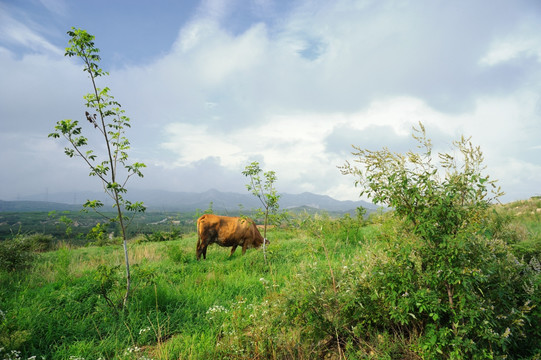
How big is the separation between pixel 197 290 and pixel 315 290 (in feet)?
11.9

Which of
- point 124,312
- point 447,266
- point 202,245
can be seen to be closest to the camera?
point 447,266

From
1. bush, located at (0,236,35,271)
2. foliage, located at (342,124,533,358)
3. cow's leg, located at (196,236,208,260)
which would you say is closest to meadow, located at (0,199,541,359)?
foliage, located at (342,124,533,358)

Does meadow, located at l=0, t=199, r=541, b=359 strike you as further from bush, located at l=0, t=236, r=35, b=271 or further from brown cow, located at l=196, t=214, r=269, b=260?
brown cow, located at l=196, t=214, r=269, b=260

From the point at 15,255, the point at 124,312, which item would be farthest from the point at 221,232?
the point at 15,255

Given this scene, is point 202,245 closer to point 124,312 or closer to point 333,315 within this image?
point 124,312

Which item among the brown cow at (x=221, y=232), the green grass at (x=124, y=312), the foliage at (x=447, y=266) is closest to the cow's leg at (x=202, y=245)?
the brown cow at (x=221, y=232)

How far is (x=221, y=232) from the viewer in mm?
10656

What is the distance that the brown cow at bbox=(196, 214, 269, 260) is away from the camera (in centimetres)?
1057

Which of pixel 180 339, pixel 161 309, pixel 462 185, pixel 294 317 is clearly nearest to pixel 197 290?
pixel 161 309

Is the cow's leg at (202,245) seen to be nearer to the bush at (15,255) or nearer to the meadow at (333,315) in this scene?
the meadow at (333,315)

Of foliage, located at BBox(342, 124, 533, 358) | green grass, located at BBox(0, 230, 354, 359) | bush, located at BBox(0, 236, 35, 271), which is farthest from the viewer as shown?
bush, located at BBox(0, 236, 35, 271)

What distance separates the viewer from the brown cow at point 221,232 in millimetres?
10570

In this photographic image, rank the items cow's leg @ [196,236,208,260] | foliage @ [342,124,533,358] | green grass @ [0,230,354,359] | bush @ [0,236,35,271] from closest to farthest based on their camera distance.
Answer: foliage @ [342,124,533,358], green grass @ [0,230,354,359], bush @ [0,236,35,271], cow's leg @ [196,236,208,260]

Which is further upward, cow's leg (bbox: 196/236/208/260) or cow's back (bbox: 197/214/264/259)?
cow's back (bbox: 197/214/264/259)
